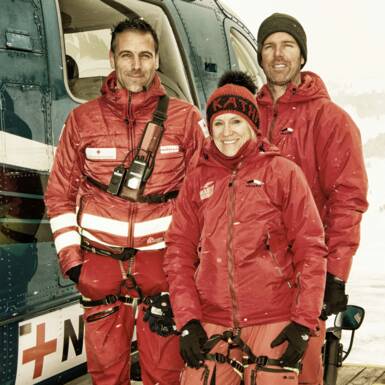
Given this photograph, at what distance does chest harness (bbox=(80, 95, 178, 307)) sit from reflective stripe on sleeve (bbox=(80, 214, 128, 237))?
8 centimetres

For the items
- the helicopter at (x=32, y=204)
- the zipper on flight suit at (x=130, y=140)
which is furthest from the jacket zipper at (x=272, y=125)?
the helicopter at (x=32, y=204)

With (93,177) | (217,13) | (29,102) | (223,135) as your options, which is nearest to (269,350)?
Answer: (223,135)

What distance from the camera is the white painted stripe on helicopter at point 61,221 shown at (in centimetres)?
314

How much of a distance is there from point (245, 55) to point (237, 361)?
4120 millimetres

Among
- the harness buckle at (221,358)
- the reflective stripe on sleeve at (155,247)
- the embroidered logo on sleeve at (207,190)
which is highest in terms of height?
the embroidered logo on sleeve at (207,190)

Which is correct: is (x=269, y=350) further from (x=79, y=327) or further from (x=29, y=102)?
(x=29, y=102)

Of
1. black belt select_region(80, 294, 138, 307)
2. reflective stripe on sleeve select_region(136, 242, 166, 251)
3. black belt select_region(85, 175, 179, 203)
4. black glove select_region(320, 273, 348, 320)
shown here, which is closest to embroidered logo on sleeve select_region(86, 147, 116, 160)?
black belt select_region(85, 175, 179, 203)

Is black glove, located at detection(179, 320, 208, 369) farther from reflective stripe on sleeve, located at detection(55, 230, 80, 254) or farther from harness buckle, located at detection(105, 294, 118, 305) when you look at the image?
reflective stripe on sleeve, located at detection(55, 230, 80, 254)

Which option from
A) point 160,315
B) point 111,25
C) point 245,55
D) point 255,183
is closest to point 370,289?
point 245,55

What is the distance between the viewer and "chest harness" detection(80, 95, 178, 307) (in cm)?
307

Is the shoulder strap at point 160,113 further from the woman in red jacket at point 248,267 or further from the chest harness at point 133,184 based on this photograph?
the woman in red jacket at point 248,267

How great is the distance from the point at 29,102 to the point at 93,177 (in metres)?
0.53

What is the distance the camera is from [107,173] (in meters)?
3.13

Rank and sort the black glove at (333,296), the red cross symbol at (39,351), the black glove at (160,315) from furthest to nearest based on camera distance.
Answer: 1. the red cross symbol at (39,351)
2. the black glove at (160,315)
3. the black glove at (333,296)
